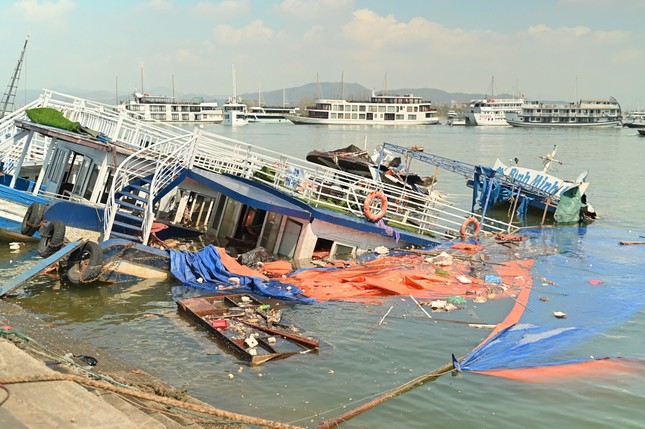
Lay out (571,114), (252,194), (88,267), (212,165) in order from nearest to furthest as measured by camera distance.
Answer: (88,267), (252,194), (212,165), (571,114)

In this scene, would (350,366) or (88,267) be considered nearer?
(350,366)

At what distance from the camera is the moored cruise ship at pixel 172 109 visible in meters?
125

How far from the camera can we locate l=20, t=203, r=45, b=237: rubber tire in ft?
53.0

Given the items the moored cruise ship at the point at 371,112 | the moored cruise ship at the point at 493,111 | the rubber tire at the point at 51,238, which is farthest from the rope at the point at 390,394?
the moored cruise ship at the point at 493,111

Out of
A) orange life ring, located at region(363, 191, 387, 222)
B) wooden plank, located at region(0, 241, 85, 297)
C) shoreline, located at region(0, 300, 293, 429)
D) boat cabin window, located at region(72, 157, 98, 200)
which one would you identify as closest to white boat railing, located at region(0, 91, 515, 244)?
orange life ring, located at region(363, 191, 387, 222)

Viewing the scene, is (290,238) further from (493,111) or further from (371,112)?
(493,111)

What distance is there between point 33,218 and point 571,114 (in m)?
119

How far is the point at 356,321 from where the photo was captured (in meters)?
12.3

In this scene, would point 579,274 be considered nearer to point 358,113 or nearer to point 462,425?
point 462,425

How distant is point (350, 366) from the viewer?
32.7ft

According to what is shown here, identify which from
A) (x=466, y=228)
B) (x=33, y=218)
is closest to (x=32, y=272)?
(x=33, y=218)

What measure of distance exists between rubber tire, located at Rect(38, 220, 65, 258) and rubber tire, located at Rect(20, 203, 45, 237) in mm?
1536

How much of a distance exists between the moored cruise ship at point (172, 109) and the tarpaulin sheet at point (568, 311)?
11228 cm

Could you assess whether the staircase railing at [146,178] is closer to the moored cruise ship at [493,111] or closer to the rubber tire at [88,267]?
the rubber tire at [88,267]
